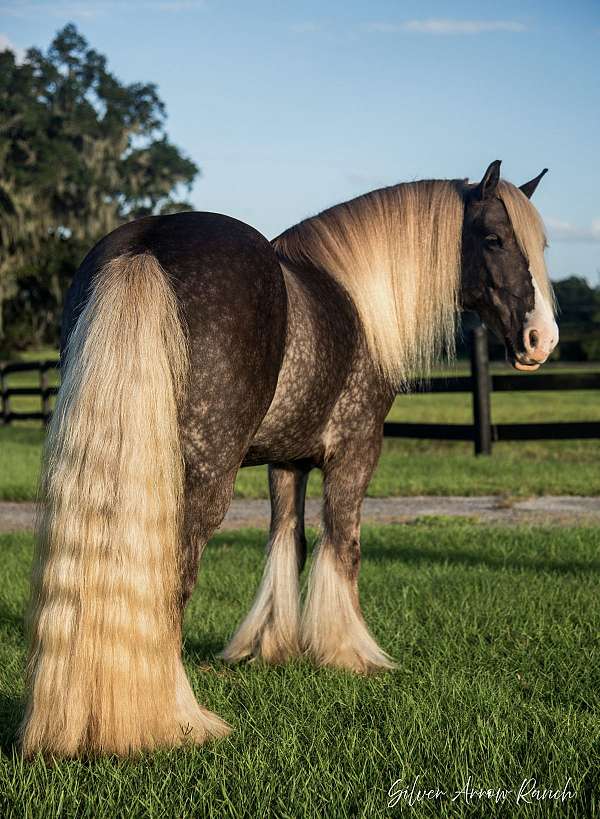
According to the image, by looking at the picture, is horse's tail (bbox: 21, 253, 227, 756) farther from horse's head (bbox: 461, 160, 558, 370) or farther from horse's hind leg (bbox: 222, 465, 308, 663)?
horse's head (bbox: 461, 160, 558, 370)

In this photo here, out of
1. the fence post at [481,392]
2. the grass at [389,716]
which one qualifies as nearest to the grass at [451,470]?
the fence post at [481,392]

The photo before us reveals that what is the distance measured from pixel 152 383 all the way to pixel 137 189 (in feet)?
153

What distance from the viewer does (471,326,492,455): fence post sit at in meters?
12.2

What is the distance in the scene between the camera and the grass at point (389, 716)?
2574mm

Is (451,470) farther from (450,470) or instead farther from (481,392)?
(481,392)

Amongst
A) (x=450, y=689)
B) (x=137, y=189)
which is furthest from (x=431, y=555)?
(x=137, y=189)

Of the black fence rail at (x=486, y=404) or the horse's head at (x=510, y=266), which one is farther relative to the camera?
the black fence rail at (x=486, y=404)

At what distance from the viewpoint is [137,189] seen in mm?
47500

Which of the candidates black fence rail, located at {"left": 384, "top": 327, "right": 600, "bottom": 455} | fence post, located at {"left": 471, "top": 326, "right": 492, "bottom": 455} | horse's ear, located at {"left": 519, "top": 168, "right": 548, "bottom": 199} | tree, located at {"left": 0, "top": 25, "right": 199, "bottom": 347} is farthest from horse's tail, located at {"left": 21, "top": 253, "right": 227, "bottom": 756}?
tree, located at {"left": 0, "top": 25, "right": 199, "bottom": 347}

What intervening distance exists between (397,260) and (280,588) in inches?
63.6

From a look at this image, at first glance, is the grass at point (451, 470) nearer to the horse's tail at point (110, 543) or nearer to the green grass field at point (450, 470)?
the green grass field at point (450, 470)

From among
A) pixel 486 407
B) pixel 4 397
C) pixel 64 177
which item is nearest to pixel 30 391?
pixel 4 397

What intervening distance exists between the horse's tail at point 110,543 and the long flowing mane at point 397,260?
1.29 m

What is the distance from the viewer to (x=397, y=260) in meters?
4.14
